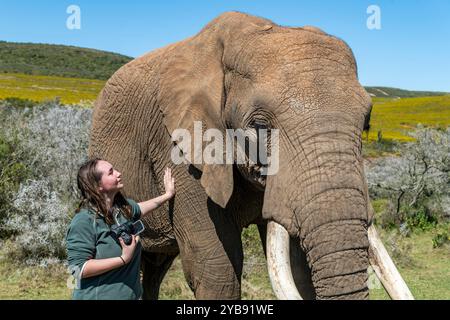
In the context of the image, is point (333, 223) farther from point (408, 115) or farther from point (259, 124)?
point (408, 115)

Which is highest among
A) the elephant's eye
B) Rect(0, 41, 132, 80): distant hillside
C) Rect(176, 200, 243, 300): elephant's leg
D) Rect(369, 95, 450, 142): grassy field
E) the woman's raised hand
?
Rect(0, 41, 132, 80): distant hillside

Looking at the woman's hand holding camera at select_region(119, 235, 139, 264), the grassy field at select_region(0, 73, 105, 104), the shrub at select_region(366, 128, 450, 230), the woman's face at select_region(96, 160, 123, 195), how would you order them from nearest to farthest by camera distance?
the woman's hand holding camera at select_region(119, 235, 139, 264) → the woman's face at select_region(96, 160, 123, 195) → the shrub at select_region(366, 128, 450, 230) → the grassy field at select_region(0, 73, 105, 104)

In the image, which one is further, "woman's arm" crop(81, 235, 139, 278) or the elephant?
the elephant

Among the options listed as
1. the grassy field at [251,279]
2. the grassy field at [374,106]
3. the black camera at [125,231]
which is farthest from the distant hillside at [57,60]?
the black camera at [125,231]

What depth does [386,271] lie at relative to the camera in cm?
366

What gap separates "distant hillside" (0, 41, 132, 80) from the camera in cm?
8512

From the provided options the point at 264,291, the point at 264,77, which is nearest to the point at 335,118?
the point at 264,77

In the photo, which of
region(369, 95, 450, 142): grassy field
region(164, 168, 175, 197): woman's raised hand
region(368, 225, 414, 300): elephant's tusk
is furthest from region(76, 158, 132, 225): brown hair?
region(369, 95, 450, 142): grassy field

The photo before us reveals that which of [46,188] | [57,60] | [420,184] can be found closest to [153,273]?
[46,188]

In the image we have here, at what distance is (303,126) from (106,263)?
1.30 meters

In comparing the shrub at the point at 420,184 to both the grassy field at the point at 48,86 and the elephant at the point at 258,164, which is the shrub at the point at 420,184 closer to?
the elephant at the point at 258,164

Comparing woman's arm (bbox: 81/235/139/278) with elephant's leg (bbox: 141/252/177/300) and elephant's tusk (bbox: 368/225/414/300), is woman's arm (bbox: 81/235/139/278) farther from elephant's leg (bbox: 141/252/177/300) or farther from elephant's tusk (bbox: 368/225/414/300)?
elephant's leg (bbox: 141/252/177/300)

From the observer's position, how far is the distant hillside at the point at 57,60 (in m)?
85.1

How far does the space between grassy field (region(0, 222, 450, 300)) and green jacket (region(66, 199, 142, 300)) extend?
486 cm
